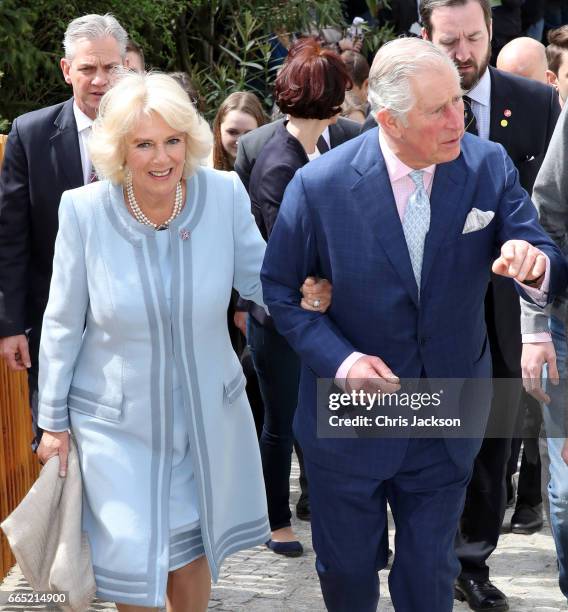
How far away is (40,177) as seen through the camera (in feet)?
16.3

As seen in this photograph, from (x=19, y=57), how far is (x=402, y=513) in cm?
500

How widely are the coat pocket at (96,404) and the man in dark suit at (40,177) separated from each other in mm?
958

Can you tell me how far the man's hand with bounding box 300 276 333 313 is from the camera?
12.6ft

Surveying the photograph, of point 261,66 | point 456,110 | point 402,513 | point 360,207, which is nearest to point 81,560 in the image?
point 402,513

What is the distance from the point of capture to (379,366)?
363 centimetres

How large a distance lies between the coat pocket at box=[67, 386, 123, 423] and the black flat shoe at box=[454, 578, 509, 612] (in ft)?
5.70

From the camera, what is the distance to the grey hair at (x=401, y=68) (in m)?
3.63

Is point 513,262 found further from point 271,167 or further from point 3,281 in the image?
point 3,281

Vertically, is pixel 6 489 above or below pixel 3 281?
below

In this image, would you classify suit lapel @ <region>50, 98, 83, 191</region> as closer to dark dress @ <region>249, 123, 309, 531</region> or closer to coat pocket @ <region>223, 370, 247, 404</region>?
dark dress @ <region>249, 123, 309, 531</region>

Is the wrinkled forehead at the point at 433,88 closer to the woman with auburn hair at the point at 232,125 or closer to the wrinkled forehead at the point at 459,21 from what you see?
the wrinkled forehead at the point at 459,21

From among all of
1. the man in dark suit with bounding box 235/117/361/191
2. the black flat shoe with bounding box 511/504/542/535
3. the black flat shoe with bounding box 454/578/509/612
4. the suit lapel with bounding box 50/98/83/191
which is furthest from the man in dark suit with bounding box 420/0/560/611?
the suit lapel with bounding box 50/98/83/191

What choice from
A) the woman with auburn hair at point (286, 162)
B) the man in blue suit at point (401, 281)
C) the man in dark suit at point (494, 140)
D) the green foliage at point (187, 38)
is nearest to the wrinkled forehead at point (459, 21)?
the man in dark suit at point (494, 140)

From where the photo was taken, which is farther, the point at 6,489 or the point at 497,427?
the point at 6,489
